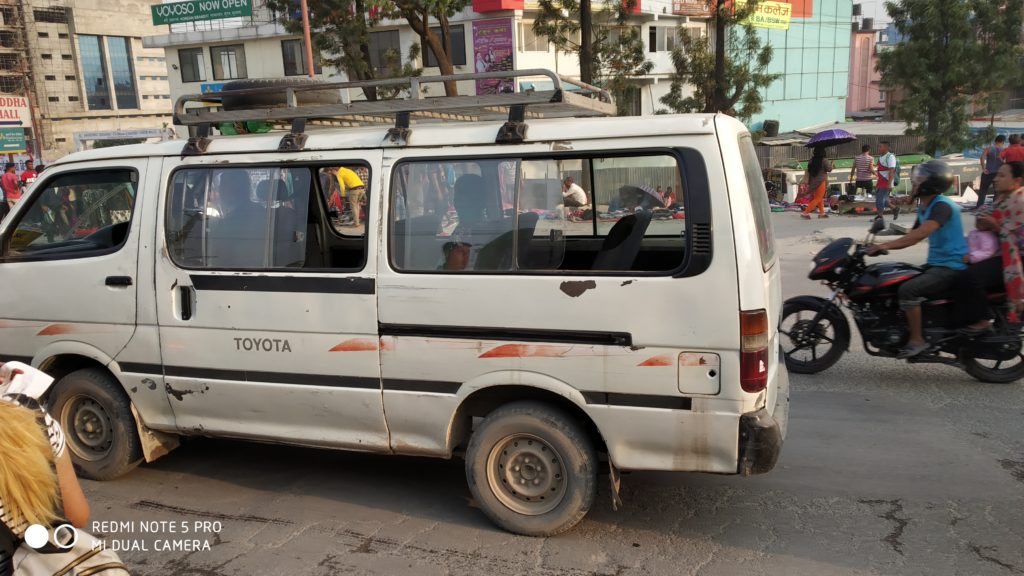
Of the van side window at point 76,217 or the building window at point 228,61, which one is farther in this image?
the building window at point 228,61

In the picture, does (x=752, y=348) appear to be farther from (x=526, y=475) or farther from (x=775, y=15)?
(x=775, y=15)

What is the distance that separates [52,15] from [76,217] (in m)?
87.3

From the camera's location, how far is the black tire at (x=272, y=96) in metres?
4.94

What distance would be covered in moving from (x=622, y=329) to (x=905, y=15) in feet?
80.1

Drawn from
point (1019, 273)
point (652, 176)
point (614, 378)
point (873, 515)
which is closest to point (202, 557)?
point (614, 378)

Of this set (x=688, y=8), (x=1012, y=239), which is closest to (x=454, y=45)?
(x=688, y=8)

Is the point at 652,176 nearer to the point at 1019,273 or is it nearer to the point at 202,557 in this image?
the point at 202,557

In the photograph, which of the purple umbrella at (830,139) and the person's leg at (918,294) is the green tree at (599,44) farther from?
the person's leg at (918,294)

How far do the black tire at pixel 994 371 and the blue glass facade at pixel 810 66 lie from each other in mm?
39987

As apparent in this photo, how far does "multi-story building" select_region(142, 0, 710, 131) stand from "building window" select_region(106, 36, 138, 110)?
41.1m

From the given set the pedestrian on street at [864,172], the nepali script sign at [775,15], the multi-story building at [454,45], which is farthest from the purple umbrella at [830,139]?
the nepali script sign at [775,15]

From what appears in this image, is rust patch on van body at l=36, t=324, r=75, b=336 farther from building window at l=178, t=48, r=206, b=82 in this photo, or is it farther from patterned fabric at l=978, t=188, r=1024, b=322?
building window at l=178, t=48, r=206, b=82

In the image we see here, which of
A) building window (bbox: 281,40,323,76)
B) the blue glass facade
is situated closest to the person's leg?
building window (bbox: 281,40,323,76)

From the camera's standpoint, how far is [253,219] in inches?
167
